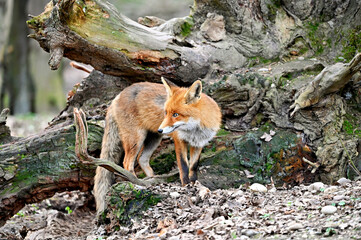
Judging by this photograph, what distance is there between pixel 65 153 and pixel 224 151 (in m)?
2.25

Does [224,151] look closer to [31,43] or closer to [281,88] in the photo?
[281,88]

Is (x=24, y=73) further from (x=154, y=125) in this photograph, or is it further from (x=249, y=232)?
(x=249, y=232)

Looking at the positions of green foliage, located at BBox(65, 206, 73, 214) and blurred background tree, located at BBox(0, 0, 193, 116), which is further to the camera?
blurred background tree, located at BBox(0, 0, 193, 116)

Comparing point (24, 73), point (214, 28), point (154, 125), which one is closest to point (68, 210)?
point (154, 125)

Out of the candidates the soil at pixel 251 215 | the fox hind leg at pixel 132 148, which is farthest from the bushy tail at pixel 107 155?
the soil at pixel 251 215

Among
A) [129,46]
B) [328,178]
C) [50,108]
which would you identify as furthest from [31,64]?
[328,178]

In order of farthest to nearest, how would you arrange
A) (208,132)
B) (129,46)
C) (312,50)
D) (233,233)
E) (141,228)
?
(312,50)
(129,46)
(208,132)
(141,228)
(233,233)

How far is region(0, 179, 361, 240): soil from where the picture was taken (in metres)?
3.48

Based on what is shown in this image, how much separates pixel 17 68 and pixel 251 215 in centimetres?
1716

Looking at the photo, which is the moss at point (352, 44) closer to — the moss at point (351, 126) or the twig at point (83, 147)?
the moss at point (351, 126)

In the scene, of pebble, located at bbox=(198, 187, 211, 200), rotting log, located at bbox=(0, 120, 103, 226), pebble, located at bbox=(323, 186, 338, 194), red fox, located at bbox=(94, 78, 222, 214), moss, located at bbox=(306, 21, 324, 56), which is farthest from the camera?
moss, located at bbox=(306, 21, 324, 56)

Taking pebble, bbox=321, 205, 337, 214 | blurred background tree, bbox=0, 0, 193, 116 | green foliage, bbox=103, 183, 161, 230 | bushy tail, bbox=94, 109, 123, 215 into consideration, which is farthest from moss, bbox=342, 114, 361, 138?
blurred background tree, bbox=0, 0, 193, 116

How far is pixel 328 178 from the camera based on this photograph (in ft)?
18.8

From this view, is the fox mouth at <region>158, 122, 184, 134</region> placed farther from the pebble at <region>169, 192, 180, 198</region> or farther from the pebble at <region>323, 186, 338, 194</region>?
the pebble at <region>323, 186, 338, 194</region>
